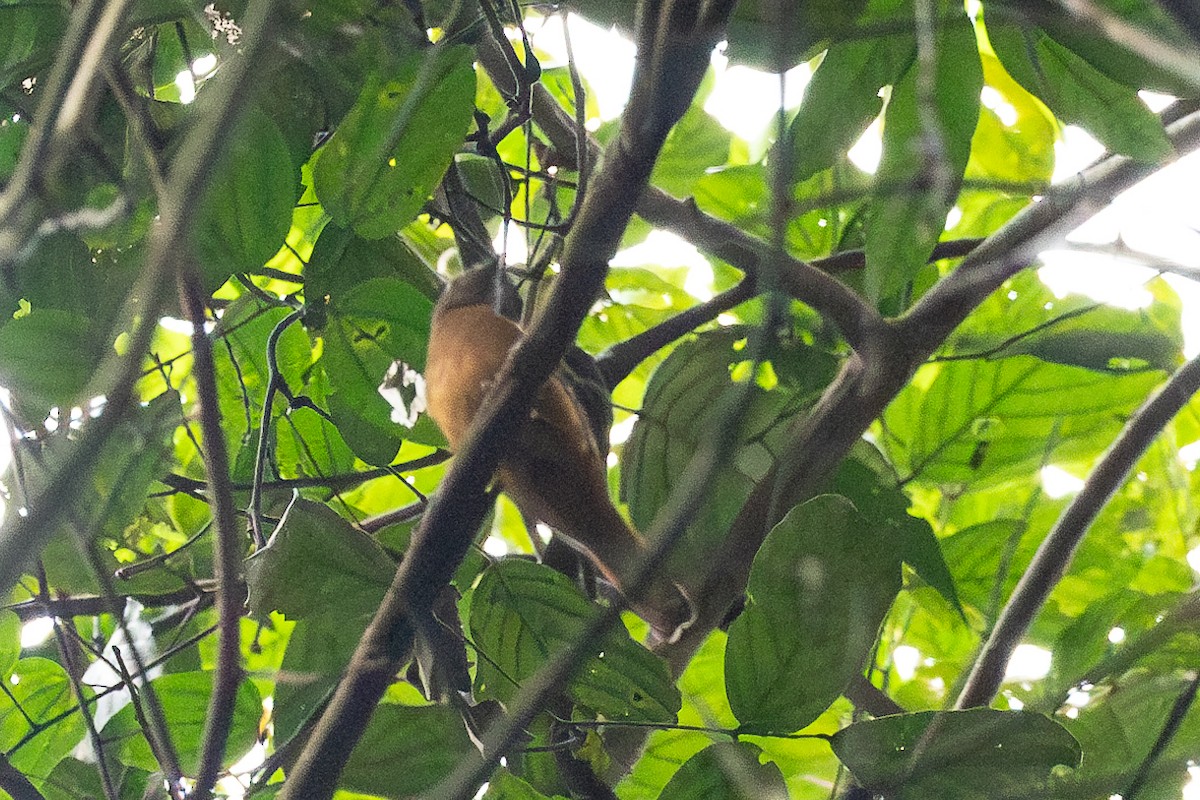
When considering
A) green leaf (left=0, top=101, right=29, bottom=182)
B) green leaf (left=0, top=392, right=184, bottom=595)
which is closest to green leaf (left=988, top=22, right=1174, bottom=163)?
green leaf (left=0, top=392, right=184, bottom=595)

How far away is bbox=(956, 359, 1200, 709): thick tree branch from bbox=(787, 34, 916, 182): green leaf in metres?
0.37

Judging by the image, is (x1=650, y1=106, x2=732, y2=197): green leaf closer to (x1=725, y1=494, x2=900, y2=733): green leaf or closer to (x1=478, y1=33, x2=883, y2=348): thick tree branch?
(x1=478, y1=33, x2=883, y2=348): thick tree branch

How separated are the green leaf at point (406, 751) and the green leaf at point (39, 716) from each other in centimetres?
38

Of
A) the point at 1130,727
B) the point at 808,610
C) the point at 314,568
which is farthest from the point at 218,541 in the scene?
the point at 1130,727

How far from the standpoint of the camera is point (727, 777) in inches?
22.8

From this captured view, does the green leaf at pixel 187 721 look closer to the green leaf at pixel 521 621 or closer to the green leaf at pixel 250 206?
the green leaf at pixel 521 621

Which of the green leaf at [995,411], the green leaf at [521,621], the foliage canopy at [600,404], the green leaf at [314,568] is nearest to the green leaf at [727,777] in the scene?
the foliage canopy at [600,404]

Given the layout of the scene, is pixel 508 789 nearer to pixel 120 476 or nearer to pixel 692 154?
pixel 120 476

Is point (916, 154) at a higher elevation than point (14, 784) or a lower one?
higher

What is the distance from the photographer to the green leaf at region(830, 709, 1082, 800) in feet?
1.81

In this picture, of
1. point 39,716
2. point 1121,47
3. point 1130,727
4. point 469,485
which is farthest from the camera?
point 39,716

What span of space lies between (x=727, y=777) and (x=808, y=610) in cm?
10

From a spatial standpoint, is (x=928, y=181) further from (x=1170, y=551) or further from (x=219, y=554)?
(x=1170, y=551)

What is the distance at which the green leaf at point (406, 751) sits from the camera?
0.65 metres
